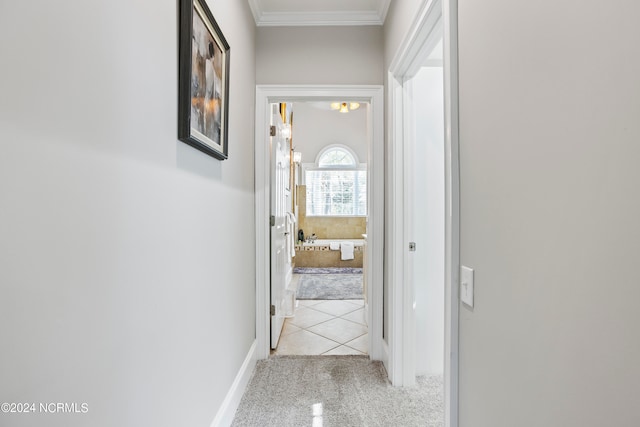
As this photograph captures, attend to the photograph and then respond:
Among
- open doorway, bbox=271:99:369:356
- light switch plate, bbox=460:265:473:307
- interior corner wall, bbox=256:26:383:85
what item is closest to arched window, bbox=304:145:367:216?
open doorway, bbox=271:99:369:356

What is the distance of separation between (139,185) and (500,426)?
1.17 meters

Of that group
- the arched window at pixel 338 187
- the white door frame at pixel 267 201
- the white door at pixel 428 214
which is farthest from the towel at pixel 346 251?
the white door at pixel 428 214

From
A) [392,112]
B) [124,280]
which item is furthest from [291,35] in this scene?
[124,280]

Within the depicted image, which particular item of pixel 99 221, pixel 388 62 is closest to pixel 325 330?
pixel 388 62

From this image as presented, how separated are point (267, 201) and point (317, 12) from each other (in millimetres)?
1490

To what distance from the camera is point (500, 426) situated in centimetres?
84

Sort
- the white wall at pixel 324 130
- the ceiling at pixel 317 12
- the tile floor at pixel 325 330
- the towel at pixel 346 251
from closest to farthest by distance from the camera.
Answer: the ceiling at pixel 317 12 → the tile floor at pixel 325 330 → the towel at pixel 346 251 → the white wall at pixel 324 130

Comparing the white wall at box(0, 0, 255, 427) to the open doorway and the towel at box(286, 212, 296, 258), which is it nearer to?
the open doorway

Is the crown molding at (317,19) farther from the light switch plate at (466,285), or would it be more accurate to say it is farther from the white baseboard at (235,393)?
the white baseboard at (235,393)

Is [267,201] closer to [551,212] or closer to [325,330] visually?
[325,330]

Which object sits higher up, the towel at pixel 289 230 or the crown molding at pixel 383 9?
the crown molding at pixel 383 9

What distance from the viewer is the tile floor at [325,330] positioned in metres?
2.67

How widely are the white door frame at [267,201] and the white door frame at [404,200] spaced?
0.81ft

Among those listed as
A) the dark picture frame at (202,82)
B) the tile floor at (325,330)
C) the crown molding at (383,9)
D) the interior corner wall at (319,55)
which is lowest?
the tile floor at (325,330)
